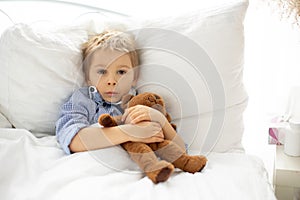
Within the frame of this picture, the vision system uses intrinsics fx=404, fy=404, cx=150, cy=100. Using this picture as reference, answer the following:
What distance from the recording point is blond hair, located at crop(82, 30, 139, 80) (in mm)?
1320

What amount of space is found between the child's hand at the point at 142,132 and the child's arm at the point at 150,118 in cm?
2

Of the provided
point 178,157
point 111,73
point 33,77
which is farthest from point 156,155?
point 33,77

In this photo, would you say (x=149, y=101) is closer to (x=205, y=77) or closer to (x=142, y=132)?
(x=142, y=132)

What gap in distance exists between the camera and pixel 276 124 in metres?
1.51

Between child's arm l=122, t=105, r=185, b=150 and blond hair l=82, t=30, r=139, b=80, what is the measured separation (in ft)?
0.69

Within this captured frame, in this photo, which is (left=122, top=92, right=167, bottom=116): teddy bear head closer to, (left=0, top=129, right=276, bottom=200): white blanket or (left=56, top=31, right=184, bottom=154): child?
(left=56, top=31, right=184, bottom=154): child

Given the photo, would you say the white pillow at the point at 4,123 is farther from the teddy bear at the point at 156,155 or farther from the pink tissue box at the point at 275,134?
the pink tissue box at the point at 275,134

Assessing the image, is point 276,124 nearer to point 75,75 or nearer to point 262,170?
point 262,170

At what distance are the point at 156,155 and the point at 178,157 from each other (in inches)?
2.8

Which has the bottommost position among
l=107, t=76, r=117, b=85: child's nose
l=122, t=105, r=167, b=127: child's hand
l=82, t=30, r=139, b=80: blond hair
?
l=122, t=105, r=167, b=127: child's hand

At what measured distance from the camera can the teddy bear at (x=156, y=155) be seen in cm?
108

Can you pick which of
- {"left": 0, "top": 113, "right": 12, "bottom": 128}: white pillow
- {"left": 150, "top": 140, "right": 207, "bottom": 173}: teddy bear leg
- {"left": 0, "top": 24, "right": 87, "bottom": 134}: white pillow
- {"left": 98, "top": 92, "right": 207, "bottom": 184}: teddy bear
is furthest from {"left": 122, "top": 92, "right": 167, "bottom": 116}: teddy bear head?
{"left": 0, "top": 113, "right": 12, "bottom": 128}: white pillow

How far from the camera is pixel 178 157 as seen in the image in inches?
46.7

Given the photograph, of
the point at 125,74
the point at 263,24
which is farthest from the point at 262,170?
the point at 263,24
